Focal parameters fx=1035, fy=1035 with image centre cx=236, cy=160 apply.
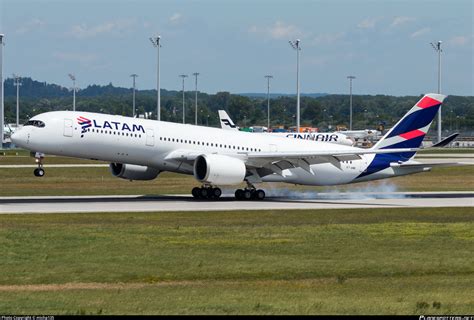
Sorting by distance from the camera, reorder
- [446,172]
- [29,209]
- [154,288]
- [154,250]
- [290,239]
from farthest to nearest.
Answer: [446,172]
[29,209]
[290,239]
[154,250]
[154,288]

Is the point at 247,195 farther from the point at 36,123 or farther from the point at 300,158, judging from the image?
the point at 36,123

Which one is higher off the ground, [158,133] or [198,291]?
[158,133]

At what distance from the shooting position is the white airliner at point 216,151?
49656mm

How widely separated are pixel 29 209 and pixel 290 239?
1580 cm

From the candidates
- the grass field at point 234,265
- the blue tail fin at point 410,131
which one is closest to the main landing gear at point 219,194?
the blue tail fin at point 410,131

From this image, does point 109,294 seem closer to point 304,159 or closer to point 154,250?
point 154,250

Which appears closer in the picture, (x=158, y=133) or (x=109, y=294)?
(x=109, y=294)

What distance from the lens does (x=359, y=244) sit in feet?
105

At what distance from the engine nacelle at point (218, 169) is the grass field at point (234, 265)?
942 centimetres

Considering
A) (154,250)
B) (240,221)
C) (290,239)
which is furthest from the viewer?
(240,221)

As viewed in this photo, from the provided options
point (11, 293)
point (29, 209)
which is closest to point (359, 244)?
point (11, 293)

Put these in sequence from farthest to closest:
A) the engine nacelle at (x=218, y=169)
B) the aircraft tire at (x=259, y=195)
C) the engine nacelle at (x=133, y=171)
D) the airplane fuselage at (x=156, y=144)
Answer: the engine nacelle at (x=133, y=171) < the aircraft tire at (x=259, y=195) < the engine nacelle at (x=218, y=169) < the airplane fuselage at (x=156, y=144)

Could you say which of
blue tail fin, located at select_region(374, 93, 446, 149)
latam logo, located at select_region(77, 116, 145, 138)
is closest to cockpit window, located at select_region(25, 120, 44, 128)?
latam logo, located at select_region(77, 116, 145, 138)

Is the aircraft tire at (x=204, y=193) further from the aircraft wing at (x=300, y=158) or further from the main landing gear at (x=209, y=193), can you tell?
the aircraft wing at (x=300, y=158)
